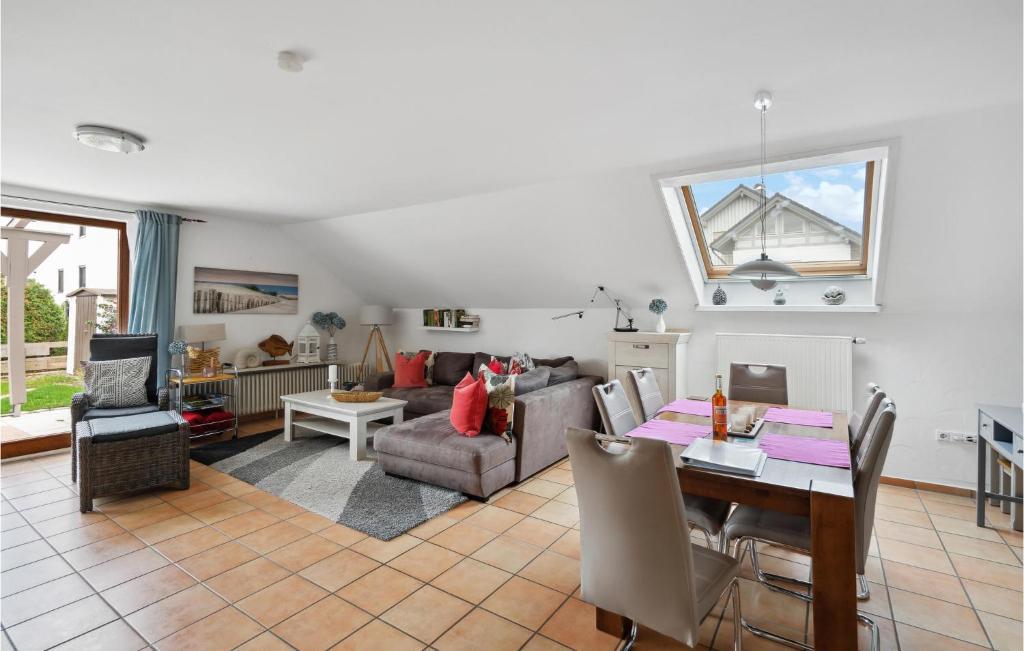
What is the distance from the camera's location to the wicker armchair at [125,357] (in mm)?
3746

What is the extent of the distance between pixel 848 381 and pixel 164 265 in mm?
A: 6192

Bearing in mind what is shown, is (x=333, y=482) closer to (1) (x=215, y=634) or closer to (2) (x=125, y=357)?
(1) (x=215, y=634)

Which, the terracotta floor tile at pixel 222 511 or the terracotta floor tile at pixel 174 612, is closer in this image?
the terracotta floor tile at pixel 174 612

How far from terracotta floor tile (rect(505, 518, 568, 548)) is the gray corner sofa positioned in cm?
42

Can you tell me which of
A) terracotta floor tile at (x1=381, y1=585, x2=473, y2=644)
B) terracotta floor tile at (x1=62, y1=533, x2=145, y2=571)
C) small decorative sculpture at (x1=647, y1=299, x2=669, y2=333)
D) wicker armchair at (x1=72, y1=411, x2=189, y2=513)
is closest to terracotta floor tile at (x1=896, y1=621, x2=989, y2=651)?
terracotta floor tile at (x1=381, y1=585, x2=473, y2=644)

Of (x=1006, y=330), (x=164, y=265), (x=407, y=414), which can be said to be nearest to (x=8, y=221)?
(x=164, y=265)

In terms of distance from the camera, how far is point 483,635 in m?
2.04

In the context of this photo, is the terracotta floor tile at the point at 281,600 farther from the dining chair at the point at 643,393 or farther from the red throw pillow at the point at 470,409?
the dining chair at the point at 643,393

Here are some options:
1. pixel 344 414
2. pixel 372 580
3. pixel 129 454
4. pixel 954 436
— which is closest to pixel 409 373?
pixel 344 414

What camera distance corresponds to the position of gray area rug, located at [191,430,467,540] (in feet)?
10.3

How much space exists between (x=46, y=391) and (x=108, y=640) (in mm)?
3920

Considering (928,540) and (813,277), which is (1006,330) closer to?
(813,277)

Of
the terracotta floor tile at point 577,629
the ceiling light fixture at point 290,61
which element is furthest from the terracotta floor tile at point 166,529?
the ceiling light fixture at point 290,61

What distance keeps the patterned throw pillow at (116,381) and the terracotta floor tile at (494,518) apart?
2.94 meters
